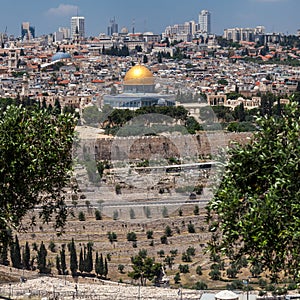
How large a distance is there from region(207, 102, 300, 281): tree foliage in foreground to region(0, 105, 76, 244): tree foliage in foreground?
222cm

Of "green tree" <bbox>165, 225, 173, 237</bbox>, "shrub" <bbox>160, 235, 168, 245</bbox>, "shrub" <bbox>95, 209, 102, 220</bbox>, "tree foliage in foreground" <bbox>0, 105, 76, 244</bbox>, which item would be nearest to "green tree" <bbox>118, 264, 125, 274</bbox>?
"shrub" <bbox>160, 235, 168, 245</bbox>

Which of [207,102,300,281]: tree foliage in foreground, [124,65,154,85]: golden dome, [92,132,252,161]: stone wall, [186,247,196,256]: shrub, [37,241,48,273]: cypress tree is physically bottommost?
[186,247,196,256]: shrub

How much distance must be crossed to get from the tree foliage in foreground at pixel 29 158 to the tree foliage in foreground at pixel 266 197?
7.27 ft

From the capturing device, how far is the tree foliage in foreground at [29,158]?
1094 centimetres

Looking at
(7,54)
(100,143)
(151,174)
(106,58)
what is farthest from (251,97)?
(7,54)

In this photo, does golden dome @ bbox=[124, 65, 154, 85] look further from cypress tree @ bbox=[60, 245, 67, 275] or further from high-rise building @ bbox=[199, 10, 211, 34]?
high-rise building @ bbox=[199, 10, 211, 34]

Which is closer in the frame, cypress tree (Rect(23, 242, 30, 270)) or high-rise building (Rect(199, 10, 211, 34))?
cypress tree (Rect(23, 242, 30, 270))

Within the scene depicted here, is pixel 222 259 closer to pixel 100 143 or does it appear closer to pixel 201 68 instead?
pixel 100 143

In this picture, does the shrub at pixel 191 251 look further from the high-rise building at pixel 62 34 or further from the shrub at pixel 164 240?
the high-rise building at pixel 62 34

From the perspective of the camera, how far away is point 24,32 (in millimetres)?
150500

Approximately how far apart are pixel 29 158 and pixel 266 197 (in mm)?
3119

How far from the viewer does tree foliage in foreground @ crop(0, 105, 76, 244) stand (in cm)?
1094

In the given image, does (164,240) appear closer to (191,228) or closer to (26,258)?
(191,228)

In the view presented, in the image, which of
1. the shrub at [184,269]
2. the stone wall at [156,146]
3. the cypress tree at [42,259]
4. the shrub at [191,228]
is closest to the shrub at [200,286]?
the shrub at [184,269]
